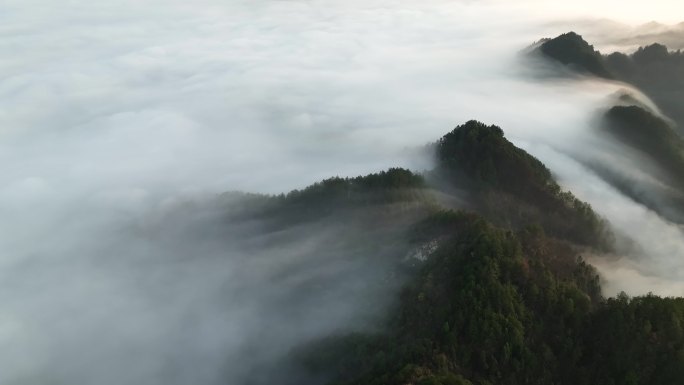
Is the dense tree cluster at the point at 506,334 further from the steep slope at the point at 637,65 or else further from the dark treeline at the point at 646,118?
the steep slope at the point at 637,65

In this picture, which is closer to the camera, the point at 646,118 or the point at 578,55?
the point at 646,118

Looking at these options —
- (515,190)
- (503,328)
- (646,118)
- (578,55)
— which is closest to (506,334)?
(503,328)

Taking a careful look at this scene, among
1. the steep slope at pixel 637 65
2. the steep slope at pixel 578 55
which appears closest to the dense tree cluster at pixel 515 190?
the steep slope at pixel 637 65

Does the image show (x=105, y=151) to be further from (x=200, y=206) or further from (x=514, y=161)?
(x=514, y=161)

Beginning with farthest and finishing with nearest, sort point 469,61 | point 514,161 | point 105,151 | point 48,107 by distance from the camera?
point 469,61 < point 48,107 < point 105,151 < point 514,161

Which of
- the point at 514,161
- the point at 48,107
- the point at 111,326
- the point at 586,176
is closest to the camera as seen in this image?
the point at 111,326

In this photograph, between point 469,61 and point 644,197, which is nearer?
point 644,197

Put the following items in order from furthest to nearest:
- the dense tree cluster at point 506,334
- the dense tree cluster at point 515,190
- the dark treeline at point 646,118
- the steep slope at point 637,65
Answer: the steep slope at point 637,65 → the dark treeline at point 646,118 → the dense tree cluster at point 515,190 → the dense tree cluster at point 506,334

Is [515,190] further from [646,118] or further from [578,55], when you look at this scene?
[578,55]

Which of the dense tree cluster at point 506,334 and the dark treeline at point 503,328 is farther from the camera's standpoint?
the dark treeline at point 503,328

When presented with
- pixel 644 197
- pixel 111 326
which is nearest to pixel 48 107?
pixel 111 326

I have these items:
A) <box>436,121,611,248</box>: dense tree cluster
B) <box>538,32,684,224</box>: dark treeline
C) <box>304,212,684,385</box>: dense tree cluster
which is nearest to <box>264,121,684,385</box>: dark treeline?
<box>304,212,684,385</box>: dense tree cluster
